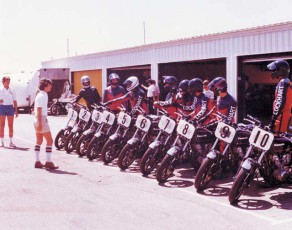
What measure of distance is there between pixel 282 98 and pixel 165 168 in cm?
216

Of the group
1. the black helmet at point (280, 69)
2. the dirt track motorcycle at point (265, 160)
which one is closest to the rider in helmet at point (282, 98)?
the black helmet at point (280, 69)

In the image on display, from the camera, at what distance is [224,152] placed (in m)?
6.64

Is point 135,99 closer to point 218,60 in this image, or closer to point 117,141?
point 117,141

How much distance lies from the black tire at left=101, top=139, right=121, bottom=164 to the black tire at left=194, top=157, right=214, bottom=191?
8.66 feet

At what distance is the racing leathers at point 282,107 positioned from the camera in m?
6.44

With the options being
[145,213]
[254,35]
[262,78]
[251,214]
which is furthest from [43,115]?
[262,78]

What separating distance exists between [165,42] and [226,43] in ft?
12.4

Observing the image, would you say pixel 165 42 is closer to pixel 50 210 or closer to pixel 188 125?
pixel 188 125

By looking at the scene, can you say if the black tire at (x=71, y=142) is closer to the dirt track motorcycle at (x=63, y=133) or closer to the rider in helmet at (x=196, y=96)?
the dirt track motorcycle at (x=63, y=133)

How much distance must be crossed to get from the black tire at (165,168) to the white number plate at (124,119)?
1.91 metres

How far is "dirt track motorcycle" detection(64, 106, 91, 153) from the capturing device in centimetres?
1026

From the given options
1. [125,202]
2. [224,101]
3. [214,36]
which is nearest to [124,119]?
[224,101]

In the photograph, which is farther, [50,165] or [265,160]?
[50,165]

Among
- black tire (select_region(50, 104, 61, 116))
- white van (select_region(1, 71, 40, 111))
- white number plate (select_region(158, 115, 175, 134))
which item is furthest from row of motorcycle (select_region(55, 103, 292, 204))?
white van (select_region(1, 71, 40, 111))
